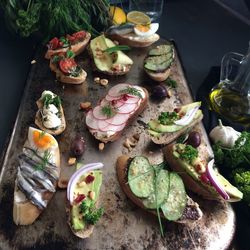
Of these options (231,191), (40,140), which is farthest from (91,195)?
(231,191)

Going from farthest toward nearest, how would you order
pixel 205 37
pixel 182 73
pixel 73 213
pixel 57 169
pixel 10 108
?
pixel 205 37 → pixel 182 73 → pixel 10 108 → pixel 57 169 → pixel 73 213

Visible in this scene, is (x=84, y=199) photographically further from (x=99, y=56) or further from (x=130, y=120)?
(x=99, y=56)

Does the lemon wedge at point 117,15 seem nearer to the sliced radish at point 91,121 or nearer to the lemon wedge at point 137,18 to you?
the lemon wedge at point 137,18

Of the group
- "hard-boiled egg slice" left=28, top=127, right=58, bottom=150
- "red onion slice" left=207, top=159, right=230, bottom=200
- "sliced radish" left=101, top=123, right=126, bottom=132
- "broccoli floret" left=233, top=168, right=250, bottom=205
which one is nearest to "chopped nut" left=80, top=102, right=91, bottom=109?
"sliced radish" left=101, top=123, right=126, bottom=132

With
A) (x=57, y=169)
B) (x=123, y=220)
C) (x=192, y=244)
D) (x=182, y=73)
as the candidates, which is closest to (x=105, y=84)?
(x=182, y=73)

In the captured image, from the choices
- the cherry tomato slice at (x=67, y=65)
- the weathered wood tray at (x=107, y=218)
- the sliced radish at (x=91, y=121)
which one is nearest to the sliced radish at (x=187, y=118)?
the weathered wood tray at (x=107, y=218)

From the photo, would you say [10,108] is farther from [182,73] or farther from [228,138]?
[228,138]

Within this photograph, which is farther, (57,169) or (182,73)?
(182,73)
